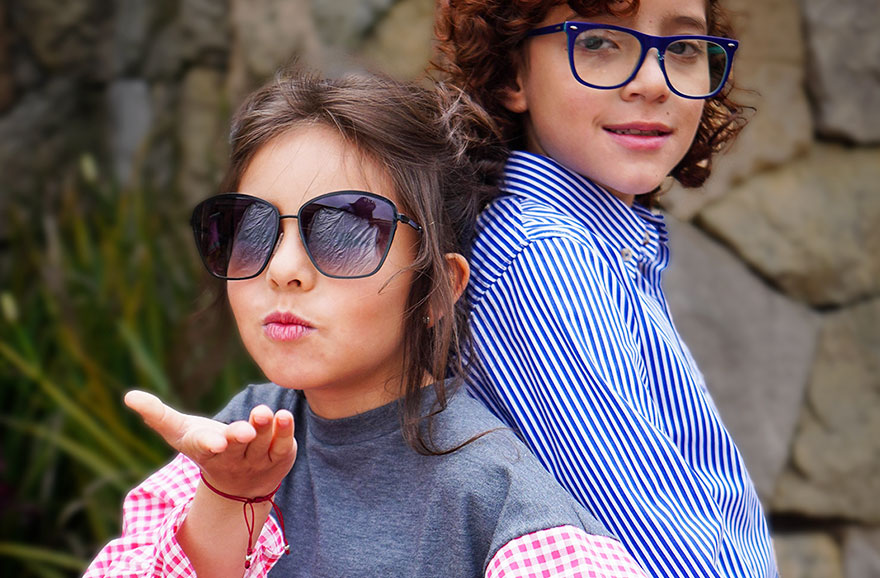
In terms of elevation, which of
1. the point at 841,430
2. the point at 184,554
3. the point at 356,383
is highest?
the point at 356,383

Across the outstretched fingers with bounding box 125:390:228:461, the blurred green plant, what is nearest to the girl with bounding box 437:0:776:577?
the outstretched fingers with bounding box 125:390:228:461

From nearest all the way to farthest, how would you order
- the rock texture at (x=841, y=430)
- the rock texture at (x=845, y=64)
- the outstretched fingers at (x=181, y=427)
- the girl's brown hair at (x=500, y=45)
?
the outstretched fingers at (x=181, y=427) < the girl's brown hair at (x=500, y=45) < the rock texture at (x=845, y=64) < the rock texture at (x=841, y=430)

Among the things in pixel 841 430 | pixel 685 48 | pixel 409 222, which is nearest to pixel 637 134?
pixel 685 48

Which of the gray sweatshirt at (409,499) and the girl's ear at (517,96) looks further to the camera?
the girl's ear at (517,96)

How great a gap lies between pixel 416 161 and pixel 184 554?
49 centimetres

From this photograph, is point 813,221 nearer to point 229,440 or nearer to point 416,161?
point 416,161

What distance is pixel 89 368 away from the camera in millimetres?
2385

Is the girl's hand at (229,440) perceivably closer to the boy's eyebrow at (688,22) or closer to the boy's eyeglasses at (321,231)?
the boy's eyeglasses at (321,231)

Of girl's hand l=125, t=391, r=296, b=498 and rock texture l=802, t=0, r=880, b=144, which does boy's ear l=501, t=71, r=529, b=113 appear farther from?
rock texture l=802, t=0, r=880, b=144

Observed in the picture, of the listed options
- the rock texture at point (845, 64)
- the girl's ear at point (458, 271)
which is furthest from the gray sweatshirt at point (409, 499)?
the rock texture at point (845, 64)

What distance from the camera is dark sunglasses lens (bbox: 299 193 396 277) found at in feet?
3.38

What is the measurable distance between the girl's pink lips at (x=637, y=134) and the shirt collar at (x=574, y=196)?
65 mm

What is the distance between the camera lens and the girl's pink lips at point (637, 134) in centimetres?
121

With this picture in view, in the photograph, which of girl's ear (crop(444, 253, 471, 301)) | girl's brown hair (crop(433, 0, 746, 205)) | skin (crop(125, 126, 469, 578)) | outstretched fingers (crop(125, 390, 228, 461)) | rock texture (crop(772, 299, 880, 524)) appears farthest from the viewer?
rock texture (crop(772, 299, 880, 524))
